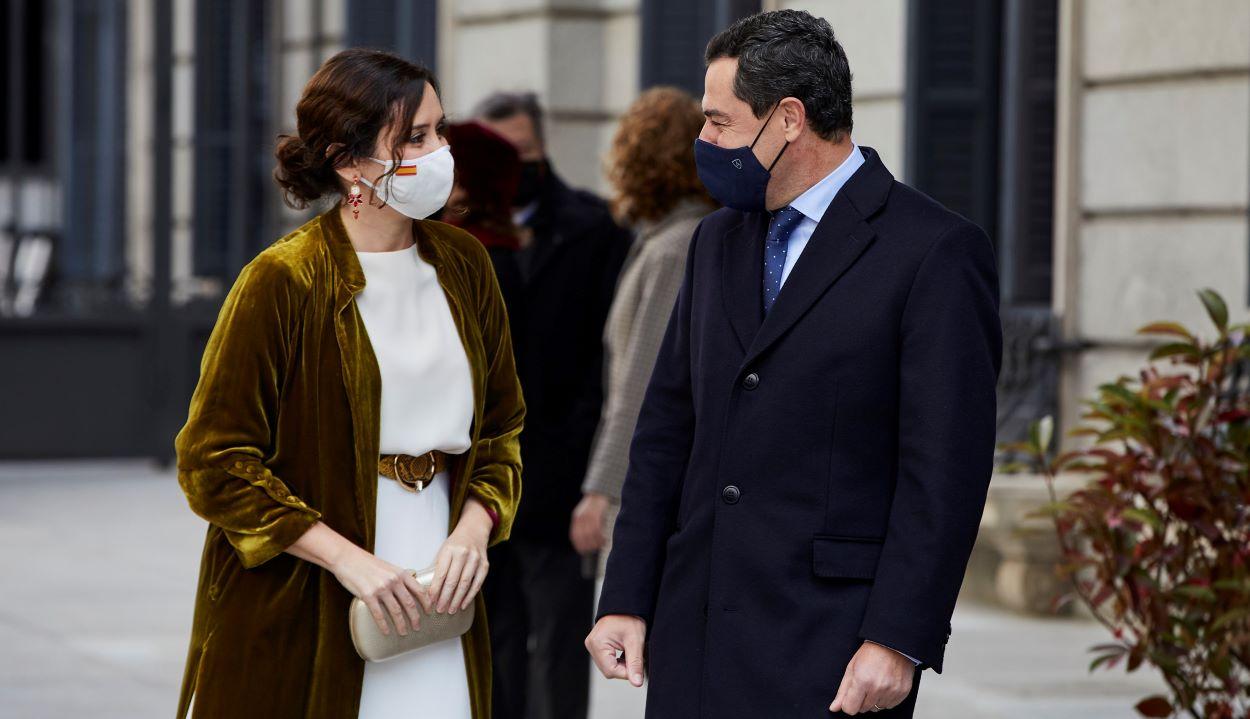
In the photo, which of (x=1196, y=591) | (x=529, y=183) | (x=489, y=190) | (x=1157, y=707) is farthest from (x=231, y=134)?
(x=1196, y=591)

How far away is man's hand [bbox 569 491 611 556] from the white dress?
5.30ft

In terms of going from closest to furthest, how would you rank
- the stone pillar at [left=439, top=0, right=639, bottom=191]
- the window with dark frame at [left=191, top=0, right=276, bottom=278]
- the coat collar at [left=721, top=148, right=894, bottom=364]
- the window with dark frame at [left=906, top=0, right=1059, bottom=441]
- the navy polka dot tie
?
the coat collar at [left=721, top=148, right=894, bottom=364]
the navy polka dot tie
the window with dark frame at [left=906, top=0, right=1059, bottom=441]
the stone pillar at [left=439, top=0, right=639, bottom=191]
the window with dark frame at [left=191, top=0, right=276, bottom=278]

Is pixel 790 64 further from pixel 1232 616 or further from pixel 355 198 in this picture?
pixel 1232 616

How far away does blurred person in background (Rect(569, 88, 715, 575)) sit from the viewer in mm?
4965

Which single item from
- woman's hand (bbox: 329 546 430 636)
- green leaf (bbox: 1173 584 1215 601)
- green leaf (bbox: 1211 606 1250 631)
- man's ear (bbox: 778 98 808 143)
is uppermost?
man's ear (bbox: 778 98 808 143)

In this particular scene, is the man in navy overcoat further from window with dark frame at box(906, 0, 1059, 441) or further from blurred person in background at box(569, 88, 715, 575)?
window with dark frame at box(906, 0, 1059, 441)

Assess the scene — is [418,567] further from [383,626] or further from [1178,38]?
[1178,38]

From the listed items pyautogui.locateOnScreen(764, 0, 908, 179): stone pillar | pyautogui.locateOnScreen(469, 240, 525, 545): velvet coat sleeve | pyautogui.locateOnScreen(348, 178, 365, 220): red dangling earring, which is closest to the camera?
pyautogui.locateOnScreen(348, 178, 365, 220): red dangling earring

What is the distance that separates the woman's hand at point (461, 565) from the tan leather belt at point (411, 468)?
0.34ft

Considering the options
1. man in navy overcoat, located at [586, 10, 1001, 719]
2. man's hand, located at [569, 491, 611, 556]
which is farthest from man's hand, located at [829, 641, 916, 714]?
man's hand, located at [569, 491, 611, 556]

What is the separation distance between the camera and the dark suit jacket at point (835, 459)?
2.95 m

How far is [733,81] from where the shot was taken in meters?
3.15

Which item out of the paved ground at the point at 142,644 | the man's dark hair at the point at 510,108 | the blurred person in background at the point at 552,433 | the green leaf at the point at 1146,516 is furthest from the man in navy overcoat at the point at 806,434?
the paved ground at the point at 142,644

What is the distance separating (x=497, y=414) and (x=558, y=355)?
5.40ft
